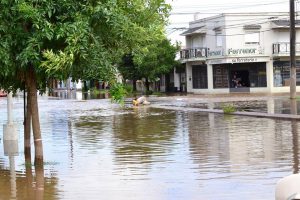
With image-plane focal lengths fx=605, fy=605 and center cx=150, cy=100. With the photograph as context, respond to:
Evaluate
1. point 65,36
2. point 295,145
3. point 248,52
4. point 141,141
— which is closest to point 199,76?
point 248,52

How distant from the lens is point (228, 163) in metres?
13.6

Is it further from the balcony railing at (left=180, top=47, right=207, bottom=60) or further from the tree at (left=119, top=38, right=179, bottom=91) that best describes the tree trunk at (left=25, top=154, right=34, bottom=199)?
the balcony railing at (left=180, top=47, right=207, bottom=60)

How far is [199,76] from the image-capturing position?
64375 millimetres

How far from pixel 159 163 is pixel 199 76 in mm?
50783

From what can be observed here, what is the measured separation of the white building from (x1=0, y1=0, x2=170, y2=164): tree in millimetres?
47350

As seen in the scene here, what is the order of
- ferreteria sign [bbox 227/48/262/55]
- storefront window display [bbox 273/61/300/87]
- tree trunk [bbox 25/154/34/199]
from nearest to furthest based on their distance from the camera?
tree trunk [bbox 25/154/34/199]
ferreteria sign [bbox 227/48/262/55]
storefront window display [bbox 273/61/300/87]

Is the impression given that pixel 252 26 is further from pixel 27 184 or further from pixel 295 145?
pixel 27 184

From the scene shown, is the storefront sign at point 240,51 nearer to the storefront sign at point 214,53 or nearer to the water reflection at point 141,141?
the storefront sign at point 214,53

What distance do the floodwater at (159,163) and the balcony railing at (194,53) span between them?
38.6 metres

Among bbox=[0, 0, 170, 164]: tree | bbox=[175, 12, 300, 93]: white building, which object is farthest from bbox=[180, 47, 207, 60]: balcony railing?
bbox=[0, 0, 170, 164]: tree

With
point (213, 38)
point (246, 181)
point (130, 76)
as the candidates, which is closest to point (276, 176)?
point (246, 181)

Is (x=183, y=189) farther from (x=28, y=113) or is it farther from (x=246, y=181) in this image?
(x=28, y=113)

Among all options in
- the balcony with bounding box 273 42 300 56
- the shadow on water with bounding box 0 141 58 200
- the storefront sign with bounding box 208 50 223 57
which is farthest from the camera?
the storefront sign with bounding box 208 50 223 57

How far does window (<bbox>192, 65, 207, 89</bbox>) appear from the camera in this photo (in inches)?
2491
